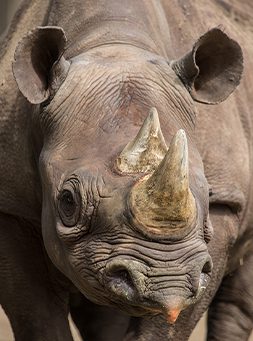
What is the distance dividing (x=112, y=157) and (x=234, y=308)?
2720 millimetres

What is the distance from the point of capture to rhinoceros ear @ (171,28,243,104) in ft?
23.6

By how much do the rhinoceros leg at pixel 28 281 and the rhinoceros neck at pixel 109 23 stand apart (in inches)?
35.9

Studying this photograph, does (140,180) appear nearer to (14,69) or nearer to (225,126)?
(14,69)

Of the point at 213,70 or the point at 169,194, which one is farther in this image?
the point at 213,70

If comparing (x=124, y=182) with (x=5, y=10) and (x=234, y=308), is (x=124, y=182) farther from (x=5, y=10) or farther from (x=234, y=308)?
(x=5, y=10)

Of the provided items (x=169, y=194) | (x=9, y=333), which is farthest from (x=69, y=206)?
(x=9, y=333)

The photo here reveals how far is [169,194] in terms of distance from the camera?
6195 mm

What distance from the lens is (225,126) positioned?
7.94 m

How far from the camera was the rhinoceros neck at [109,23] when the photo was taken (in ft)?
24.6

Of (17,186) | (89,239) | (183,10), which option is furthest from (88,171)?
(183,10)

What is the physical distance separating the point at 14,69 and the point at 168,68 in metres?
0.68


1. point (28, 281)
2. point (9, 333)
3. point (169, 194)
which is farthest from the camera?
point (9, 333)

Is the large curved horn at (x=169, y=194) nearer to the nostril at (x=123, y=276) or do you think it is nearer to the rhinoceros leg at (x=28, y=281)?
the nostril at (x=123, y=276)

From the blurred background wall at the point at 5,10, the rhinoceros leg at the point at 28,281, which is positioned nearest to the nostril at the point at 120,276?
the rhinoceros leg at the point at 28,281
